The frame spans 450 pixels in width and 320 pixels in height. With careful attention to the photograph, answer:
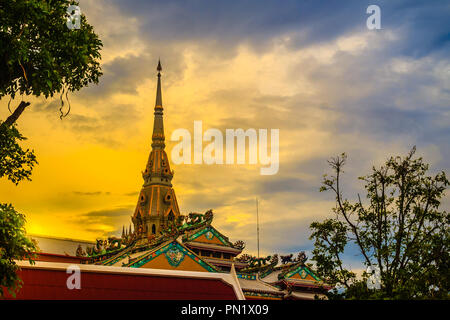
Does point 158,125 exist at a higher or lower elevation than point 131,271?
higher

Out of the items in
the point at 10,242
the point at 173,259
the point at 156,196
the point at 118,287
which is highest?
the point at 156,196

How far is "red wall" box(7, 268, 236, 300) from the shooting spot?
15.0 meters

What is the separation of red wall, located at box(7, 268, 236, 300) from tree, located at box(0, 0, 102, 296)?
6.44 feet

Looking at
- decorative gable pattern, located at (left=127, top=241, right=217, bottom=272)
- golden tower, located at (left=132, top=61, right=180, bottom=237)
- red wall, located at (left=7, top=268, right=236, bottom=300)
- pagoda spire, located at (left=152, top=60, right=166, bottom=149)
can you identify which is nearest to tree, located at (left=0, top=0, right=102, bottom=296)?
red wall, located at (left=7, top=268, right=236, bottom=300)

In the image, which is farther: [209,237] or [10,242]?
[209,237]

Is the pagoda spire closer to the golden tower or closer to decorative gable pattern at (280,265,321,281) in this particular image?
the golden tower

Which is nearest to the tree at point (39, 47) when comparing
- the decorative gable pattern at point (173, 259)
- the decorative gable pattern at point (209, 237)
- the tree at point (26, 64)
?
the tree at point (26, 64)

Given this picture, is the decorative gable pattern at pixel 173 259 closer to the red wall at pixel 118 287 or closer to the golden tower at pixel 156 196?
the red wall at pixel 118 287

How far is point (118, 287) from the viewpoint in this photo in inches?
618

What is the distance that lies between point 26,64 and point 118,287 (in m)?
7.00

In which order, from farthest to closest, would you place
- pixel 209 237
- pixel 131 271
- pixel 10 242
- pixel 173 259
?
pixel 209 237
pixel 173 259
pixel 131 271
pixel 10 242

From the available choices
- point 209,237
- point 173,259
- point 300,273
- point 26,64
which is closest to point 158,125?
point 209,237

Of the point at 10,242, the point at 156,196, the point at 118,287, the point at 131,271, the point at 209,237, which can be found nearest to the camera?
the point at 10,242

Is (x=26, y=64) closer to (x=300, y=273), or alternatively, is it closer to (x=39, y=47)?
(x=39, y=47)
